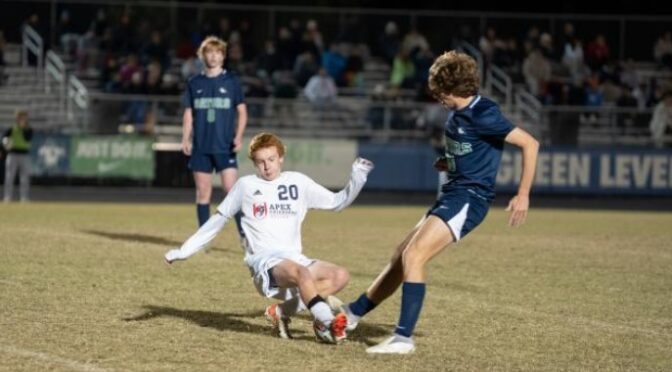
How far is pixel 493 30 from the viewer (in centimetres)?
3231

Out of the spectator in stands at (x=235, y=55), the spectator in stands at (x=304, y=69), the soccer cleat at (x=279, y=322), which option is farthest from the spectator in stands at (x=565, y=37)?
the soccer cleat at (x=279, y=322)

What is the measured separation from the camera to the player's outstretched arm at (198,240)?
28.3ft

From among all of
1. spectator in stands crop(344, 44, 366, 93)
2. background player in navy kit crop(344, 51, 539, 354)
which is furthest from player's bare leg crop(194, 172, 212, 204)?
spectator in stands crop(344, 44, 366, 93)

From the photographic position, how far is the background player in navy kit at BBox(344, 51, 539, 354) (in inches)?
323

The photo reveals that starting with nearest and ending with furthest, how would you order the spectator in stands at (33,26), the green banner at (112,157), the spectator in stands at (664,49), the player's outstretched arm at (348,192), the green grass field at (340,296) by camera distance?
the green grass field at (340,296), the player's outstretched arm at (348,192), the green banner at (112,157), the spectator in stands at (33,26), the spectator in stands at (664,49)

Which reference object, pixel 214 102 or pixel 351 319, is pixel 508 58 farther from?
A: pixel 351 319

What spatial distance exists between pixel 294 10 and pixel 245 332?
23738 millimetres

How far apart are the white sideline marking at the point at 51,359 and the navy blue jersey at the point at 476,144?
8.47ft

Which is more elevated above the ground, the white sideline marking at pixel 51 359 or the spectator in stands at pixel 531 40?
the spectator in stands at pixel 531 40

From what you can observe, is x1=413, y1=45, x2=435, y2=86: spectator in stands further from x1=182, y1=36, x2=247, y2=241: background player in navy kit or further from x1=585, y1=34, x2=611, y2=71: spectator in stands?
x1=182, y1=36, x2=247, y2=241: background player in navy kit

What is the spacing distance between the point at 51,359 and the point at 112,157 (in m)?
20.3

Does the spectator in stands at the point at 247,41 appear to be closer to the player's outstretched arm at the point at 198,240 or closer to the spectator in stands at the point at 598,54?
the spectator in stands at the point at 598,54

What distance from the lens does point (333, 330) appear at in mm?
8352

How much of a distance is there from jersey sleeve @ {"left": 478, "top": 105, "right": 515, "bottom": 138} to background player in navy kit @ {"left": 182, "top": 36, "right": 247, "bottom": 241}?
6377 mm
